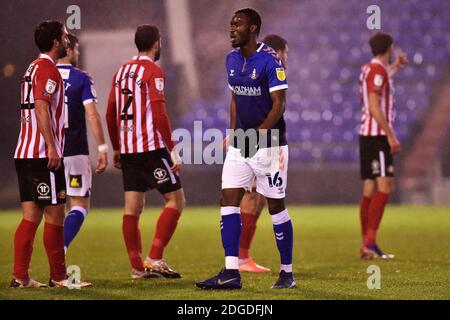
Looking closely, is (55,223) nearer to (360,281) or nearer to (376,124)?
(360,281)

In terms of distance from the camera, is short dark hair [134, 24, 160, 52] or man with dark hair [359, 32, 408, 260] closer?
short dark hair [134, 24, 160, 52]

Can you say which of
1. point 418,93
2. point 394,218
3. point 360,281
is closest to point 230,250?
point 360,281

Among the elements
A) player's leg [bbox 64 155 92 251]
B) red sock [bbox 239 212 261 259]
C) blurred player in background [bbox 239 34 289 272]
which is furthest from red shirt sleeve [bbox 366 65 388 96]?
player's leg [bbox 64 155 92 251]

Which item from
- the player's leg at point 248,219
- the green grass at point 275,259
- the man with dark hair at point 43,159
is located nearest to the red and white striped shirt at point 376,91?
the green grass at point 275,259

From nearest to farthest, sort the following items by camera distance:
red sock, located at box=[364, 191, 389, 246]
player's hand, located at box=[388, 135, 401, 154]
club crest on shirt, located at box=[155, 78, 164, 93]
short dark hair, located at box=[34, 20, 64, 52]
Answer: short dark hair, located at box=[34, 20, 64, 52]
club crest on shirt, located at box=[155, 78, 164, 93]
player's hand, located at box=[388, 135, 401, 154]
red sock, located at box=[364, 191, 389, 246]

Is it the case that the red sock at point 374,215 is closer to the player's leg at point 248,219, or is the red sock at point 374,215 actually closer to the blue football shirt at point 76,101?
the player's leg at point 248,219

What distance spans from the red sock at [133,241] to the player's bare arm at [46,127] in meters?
1.13

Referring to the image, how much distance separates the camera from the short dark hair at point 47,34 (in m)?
6.13

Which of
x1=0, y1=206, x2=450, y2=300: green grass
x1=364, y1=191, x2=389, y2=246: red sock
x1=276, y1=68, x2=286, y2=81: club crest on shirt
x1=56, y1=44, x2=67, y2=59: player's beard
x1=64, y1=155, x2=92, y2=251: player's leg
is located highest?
x1=56, y1=44, x2=67, y2=59: player's beard

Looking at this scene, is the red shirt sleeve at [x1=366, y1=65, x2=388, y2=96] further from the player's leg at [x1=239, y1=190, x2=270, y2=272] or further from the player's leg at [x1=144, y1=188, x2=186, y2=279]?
the player's leg at [x1=144, y1=188, x2=186, y2=279]

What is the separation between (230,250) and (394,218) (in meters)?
8.33

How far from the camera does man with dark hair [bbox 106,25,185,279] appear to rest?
22.5 feet

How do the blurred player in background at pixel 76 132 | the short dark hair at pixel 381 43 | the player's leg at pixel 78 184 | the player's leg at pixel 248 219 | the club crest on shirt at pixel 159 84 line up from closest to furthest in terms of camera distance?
the club crest on shirt at pixel 159 84 < the blurred player in background at pixel 76 132 < the player's leg at pixel 78 184 < the player's leg at pixel 248 219 < the short dark hair at pixel 381 43

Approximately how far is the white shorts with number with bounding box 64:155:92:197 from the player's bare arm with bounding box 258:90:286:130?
2050 mm
